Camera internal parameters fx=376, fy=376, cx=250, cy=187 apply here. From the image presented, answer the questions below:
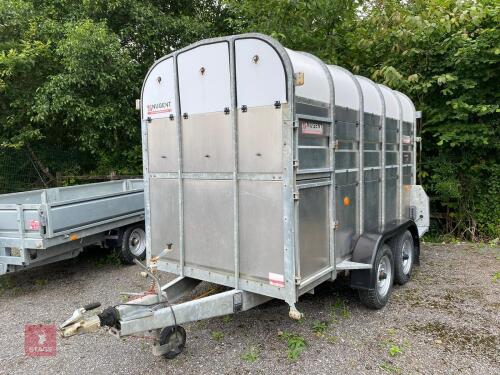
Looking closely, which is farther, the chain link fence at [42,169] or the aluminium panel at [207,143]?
the chain link fence at [42,169]

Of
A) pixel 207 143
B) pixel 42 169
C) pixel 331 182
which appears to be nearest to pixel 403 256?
pixel 331 182

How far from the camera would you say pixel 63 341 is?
3.97 meters

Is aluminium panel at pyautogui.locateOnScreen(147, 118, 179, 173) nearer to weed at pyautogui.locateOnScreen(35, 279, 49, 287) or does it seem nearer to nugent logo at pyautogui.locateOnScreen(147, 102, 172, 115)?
nugent logo at pyautogui.locateOnScreen(147, 102, 172, 115)

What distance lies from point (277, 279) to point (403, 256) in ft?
9.56

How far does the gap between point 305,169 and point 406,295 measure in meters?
2.81

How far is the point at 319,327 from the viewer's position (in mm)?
4094

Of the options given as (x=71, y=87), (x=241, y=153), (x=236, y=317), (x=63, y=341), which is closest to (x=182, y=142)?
(x=241, y=153)

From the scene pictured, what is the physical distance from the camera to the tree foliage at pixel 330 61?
772cm

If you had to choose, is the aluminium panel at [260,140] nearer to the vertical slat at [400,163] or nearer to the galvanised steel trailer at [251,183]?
the galvanised steel trailer at [251,183]

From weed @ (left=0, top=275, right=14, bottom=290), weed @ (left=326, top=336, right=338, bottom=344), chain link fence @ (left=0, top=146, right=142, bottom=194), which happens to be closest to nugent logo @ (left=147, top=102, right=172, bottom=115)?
weed @ (left=326, top=336, right=338, bottom=344)

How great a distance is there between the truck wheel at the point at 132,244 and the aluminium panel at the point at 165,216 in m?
2.30

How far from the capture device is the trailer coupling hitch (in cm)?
277

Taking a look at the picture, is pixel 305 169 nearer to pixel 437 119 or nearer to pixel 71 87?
pixel 437 119

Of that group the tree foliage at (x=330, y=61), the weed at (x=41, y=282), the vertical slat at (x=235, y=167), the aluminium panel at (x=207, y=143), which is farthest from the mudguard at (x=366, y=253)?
the weed at (x=41, y=282)
